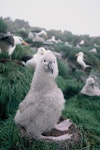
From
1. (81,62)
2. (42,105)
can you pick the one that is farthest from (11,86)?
(81,62)

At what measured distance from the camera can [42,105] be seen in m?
3.62

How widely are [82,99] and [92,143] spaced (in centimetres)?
243

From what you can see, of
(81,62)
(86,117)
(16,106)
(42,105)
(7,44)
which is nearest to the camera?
(42,105)

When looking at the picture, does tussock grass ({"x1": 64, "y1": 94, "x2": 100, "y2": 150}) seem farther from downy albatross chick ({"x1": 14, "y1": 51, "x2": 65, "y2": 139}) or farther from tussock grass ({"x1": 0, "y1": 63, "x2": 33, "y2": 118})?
tussock grass ({"x1": 0, "y1": 63, "x2": 33, "y2": 118})

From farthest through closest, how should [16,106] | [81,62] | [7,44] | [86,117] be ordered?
[81,62] < [7,44] < [86,117] < [16,106]

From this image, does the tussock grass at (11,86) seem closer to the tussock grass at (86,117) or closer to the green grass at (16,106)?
the green grass at (16,106)

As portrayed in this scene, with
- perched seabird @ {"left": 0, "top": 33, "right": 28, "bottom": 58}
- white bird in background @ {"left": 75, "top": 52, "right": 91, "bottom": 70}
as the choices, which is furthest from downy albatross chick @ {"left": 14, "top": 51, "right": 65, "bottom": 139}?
white bird in background @ {"left": 75, "top": 52, "right": 91, "bottom": 70}

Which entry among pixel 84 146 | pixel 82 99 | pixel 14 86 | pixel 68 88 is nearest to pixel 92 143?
pixel 84 146

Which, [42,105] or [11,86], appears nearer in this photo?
[42,105]

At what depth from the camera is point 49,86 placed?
375 centimetres

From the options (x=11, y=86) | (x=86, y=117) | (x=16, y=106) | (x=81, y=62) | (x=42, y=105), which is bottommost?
(x=86, y=117)

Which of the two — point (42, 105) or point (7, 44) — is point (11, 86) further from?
point (7, 44)

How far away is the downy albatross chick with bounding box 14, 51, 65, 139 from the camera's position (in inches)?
143

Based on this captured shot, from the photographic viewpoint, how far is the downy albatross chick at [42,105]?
3623 mm
